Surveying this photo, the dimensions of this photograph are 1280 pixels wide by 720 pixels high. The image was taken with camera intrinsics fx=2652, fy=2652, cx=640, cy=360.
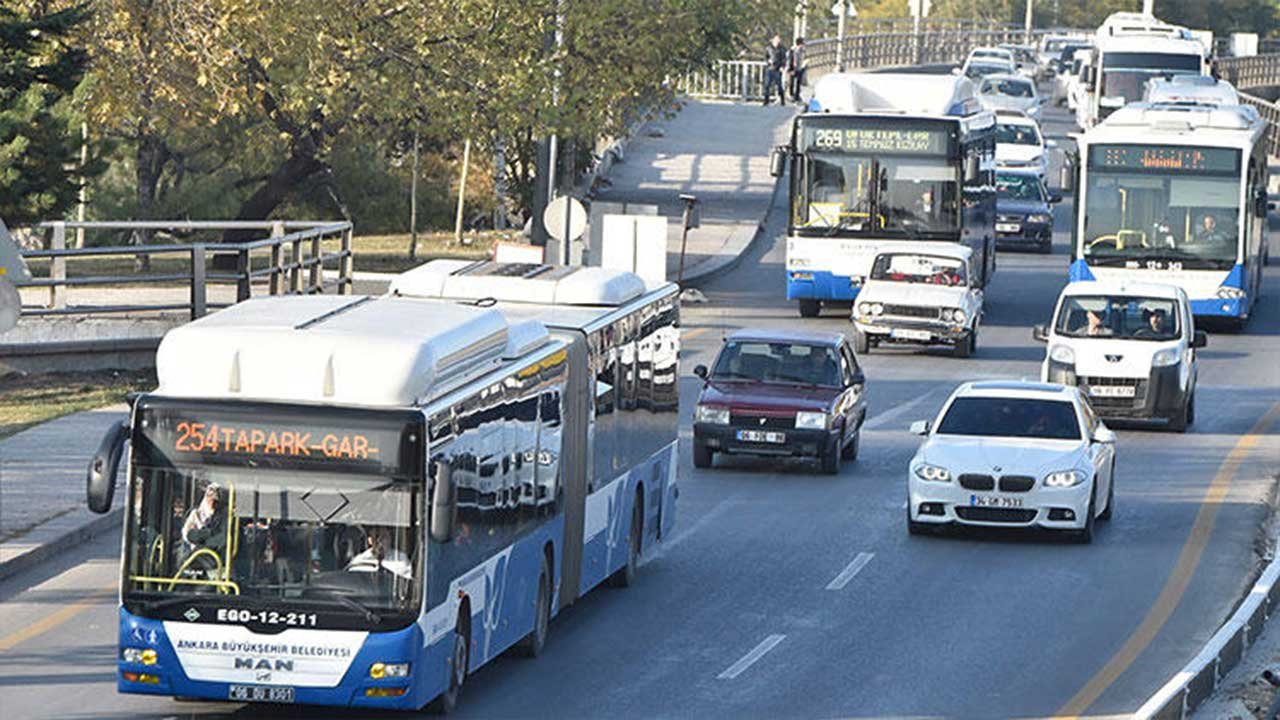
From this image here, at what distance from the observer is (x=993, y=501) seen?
2450 cm

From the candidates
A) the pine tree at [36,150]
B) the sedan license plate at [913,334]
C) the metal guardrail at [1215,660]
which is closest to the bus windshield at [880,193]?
the sedan license plate at [913,334]

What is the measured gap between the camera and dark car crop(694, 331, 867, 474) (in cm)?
2842

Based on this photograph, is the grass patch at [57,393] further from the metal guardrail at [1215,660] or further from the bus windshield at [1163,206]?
the bus windshield at [1163,206]

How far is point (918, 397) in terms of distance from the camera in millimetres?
35844

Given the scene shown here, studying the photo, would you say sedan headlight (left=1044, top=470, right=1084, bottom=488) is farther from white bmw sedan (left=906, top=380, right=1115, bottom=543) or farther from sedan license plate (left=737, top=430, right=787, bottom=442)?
sedan license plate (left=737, top=430, right=787, bottom=442)

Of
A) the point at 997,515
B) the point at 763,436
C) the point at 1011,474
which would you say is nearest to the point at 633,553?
the point at 997,515

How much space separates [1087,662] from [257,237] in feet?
109

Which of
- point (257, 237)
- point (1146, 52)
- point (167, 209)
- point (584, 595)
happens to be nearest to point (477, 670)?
point (584, 595)

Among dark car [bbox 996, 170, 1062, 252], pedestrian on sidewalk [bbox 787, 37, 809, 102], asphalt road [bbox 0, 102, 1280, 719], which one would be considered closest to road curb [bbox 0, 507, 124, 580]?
asphalt road [bbox 0, 102, 1280, 719]

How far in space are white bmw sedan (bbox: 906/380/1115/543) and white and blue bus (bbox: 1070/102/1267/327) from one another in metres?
17.0

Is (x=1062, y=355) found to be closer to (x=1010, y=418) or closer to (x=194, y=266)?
(x=1010, y=418)

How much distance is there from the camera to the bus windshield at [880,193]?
43562mm

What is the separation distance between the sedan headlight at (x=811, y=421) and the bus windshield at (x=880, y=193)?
609 inches

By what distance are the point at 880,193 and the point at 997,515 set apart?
1976cm
